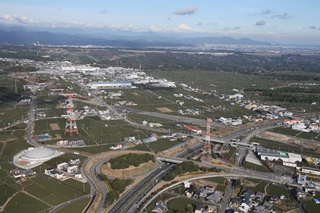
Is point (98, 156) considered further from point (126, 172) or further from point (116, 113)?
point (116, 113)

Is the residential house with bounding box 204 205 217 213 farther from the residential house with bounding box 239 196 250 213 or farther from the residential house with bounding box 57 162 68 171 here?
the residential house with bounding box 57 162 68 171

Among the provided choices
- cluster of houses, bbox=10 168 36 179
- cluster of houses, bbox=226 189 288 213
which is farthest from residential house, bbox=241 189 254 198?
cluster of houses, bbox=10 168 36 179

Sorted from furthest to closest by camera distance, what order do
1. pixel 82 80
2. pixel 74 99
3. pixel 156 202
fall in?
pixel 82 80, pixel 74 99, pixel 156 202

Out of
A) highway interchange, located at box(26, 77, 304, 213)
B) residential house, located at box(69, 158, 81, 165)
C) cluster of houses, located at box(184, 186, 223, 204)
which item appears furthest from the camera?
residential house, located at box(69, 158, 81, 165)

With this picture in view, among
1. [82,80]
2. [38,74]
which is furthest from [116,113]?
[38,74]

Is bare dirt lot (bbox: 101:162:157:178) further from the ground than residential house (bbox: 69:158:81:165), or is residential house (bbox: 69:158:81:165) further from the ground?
residential house (bbox: 69:158:81:165)

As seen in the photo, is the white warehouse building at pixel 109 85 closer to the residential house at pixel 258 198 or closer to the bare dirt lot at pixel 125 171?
the bare dirt lot at pixel 125 171

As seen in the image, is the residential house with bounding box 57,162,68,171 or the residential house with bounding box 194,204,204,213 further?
the residential house with bounding box 57,162,68,171

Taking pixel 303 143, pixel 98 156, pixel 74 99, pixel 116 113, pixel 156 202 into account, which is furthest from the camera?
pixel 74 99

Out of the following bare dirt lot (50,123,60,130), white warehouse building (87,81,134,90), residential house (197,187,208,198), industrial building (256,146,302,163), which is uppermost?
white warehouse building (87,81,134,90)
